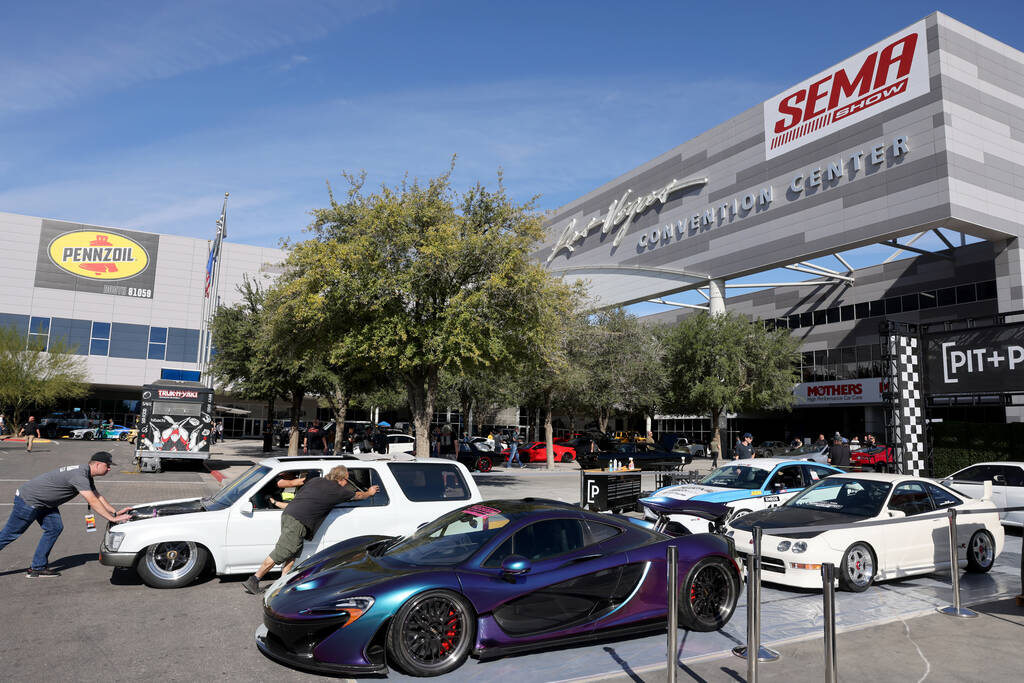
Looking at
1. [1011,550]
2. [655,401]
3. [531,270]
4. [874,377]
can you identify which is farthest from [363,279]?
[874,377]

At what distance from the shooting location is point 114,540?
7.10 m

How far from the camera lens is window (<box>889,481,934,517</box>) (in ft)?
27.0

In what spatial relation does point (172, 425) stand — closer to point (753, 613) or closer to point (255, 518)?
point (255, 518)

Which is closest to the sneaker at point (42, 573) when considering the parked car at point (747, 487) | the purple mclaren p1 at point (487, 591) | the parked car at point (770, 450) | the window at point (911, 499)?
the purple mclaren p1 at point (487, 591)

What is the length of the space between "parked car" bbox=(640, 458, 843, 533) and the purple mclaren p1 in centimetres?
407

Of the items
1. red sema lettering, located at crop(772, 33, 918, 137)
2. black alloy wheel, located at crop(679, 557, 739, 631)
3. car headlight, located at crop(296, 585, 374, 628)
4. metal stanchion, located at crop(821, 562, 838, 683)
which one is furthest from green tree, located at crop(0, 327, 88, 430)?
metal stanchion, located at crop(821, 562, 838, 683)

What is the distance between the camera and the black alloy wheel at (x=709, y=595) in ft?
19.7

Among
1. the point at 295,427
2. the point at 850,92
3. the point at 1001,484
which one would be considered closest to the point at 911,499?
the point at 1001,484

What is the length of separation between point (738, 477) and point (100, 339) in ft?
190

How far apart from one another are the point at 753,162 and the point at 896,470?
28.1 m

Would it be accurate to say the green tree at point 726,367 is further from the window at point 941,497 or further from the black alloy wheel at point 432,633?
the black alloy wheel at point 432,633

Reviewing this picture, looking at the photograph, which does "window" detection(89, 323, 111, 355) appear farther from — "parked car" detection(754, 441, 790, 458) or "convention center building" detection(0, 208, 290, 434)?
"parked car" detection(754, 441, 790, 458)

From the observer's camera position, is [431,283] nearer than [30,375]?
Yes

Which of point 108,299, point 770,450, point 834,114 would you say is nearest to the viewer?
point 834,114
